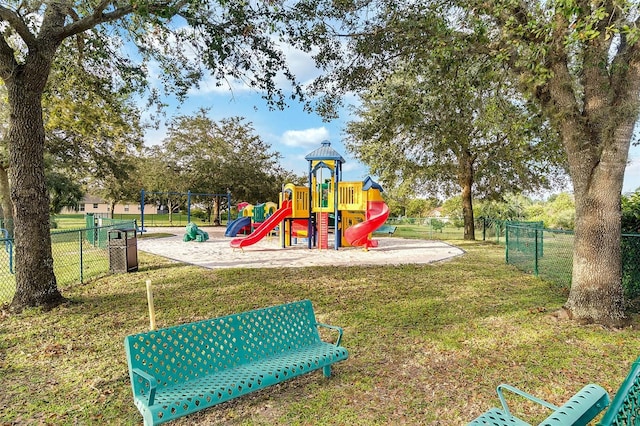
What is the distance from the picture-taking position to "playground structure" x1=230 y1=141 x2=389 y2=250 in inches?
636

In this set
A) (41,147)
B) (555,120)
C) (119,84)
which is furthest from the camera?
(119,84)

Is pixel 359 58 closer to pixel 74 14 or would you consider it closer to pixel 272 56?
pixel 272 56

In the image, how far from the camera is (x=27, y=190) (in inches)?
261

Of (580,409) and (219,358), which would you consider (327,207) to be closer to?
(219,358)

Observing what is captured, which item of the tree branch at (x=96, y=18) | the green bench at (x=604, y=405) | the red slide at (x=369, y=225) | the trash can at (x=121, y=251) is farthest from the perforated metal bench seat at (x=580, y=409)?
the red slide at (x=369, y=225)

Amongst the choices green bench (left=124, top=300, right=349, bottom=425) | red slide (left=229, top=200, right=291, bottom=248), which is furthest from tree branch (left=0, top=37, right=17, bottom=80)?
red slide (left=229, top=200, right=291, bottom=248)

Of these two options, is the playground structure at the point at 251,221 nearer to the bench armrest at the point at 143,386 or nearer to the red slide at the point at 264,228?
the red slide at the point at 264,228

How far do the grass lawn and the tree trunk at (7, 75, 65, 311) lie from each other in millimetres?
524

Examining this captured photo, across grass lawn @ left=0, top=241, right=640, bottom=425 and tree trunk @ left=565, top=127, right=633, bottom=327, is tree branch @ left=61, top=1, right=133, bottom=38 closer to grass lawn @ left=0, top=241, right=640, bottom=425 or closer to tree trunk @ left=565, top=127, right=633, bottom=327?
grass lawn @ left=0, top=241, right=640, bottom=425

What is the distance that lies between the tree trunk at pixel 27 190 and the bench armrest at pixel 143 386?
4981 mm

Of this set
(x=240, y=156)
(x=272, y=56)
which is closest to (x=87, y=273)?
(x=272, y=56)

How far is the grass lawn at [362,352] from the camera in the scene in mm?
3498

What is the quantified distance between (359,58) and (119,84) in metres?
6.30

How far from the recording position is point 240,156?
127 ft
